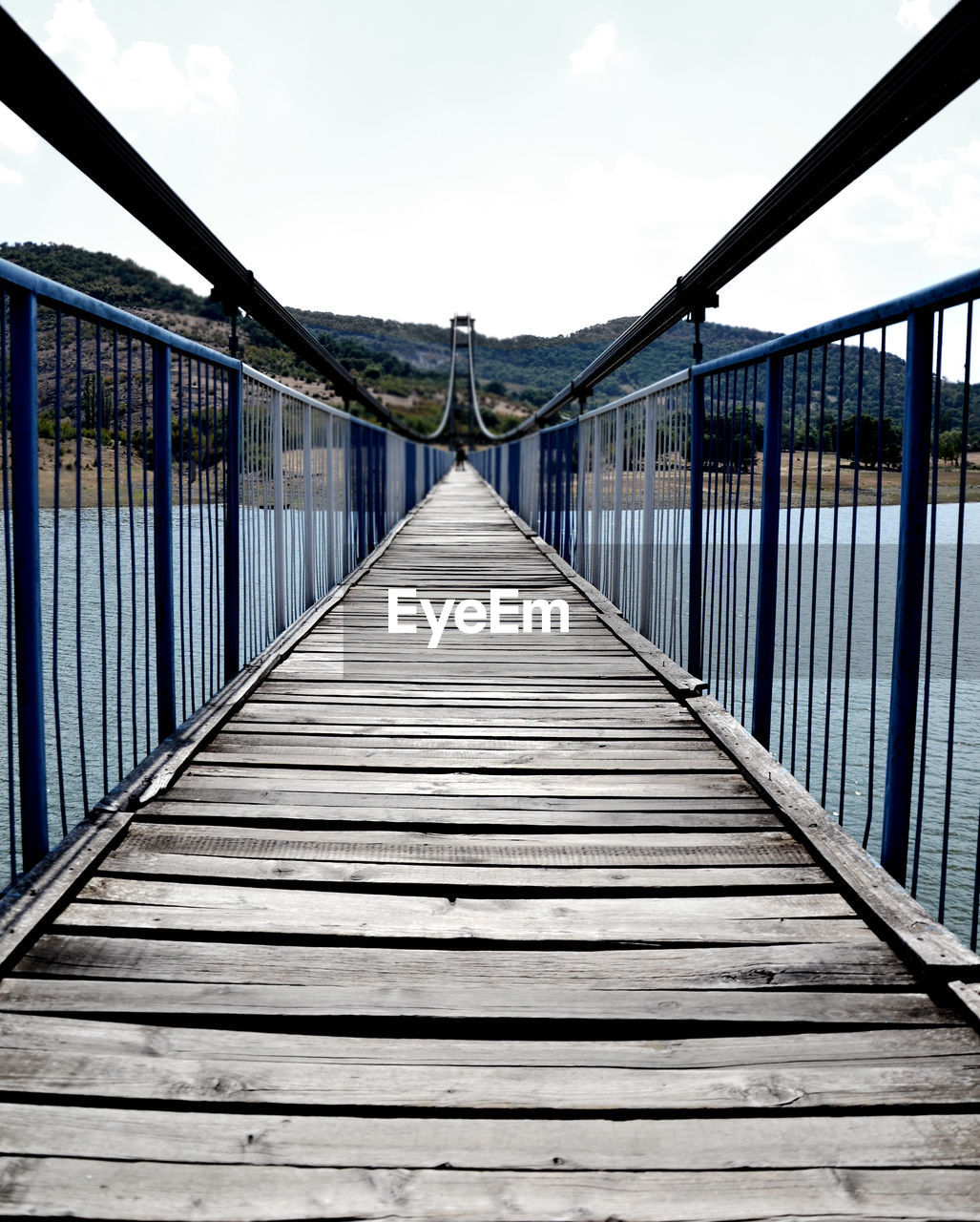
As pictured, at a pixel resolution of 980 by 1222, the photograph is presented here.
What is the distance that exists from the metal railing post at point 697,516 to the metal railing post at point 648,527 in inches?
22.7

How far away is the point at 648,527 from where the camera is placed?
374cm

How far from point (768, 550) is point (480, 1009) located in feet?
4.49

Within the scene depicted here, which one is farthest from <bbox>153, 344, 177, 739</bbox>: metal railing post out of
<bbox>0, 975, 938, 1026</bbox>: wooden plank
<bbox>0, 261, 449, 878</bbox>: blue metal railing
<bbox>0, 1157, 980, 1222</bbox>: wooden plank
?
<bbox>0, 1157, 980, 1222</bbox>: wooden plank

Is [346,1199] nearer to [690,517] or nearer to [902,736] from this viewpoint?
[902,736]

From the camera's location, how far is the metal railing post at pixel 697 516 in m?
3.02

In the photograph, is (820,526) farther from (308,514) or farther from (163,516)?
(163,516)

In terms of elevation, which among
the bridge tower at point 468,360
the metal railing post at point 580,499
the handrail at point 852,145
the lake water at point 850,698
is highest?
the bridge tower at point 468,360

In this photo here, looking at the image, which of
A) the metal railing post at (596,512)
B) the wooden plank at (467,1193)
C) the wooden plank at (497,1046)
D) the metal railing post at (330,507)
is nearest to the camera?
the wooden plank at (467,1193)

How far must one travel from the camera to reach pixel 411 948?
1350 mm

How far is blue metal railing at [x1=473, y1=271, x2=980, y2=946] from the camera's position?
1469mm

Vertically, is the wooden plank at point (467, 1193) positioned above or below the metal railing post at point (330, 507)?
below

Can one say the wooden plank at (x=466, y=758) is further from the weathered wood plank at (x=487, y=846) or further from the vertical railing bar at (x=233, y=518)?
the vertical railing bar at (x=233, y=518)

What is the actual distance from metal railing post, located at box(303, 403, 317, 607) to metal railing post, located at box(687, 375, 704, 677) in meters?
1.73

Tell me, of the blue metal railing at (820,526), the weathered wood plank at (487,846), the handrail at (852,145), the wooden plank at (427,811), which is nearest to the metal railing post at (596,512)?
the blue metal railing at (820,526)
